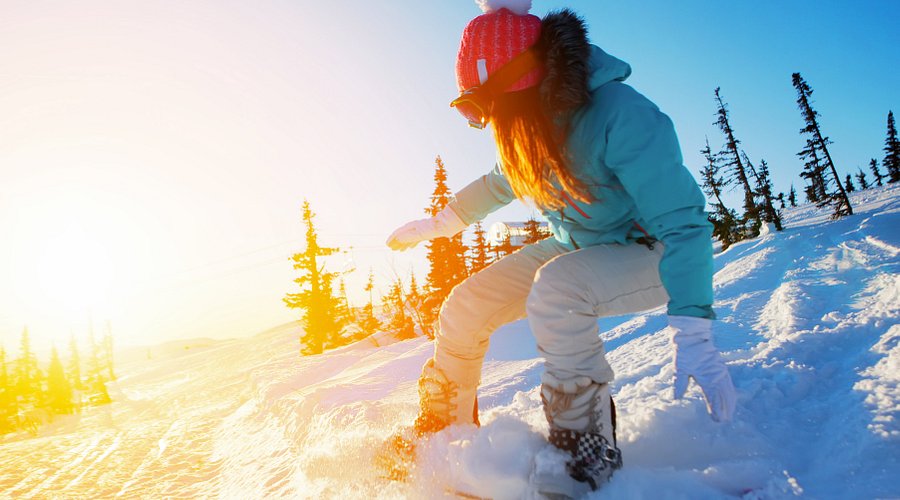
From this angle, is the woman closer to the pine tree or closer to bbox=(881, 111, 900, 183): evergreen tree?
the pine tree

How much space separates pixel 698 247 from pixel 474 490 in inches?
47.3

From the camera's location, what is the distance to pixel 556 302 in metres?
1.53

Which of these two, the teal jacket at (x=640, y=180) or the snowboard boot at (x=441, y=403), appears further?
the snowboard boot at (x=441, y=403)

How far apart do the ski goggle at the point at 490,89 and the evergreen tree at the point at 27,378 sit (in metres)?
49.5

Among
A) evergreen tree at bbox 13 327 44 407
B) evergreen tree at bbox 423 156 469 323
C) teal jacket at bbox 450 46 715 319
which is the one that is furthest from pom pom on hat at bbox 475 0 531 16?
evergreen tree at bbox 13 327 44 407

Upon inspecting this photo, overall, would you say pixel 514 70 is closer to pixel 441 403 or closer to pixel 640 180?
pixel 640 180

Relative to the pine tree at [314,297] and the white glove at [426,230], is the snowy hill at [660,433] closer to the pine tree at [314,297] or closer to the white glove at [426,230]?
the white glove at [426,230]

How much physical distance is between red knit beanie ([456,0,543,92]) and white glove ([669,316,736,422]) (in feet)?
3.83

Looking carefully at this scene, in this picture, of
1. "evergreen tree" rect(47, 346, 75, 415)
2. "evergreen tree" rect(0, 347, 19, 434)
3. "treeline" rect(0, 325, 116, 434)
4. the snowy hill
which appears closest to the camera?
the snowy hill

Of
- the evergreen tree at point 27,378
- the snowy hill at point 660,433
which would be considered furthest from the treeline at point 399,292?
the evergreen tree at point 27,378

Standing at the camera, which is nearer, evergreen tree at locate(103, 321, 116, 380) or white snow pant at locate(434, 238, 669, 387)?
white snow pant at locate(434, 238, 669, 387)

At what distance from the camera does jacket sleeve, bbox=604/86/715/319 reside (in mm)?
1439

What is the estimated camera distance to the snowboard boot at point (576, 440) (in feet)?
4.42

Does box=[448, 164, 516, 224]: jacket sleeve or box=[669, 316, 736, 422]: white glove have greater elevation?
box=[448, 164, 516, 224]: jacket sleeve
